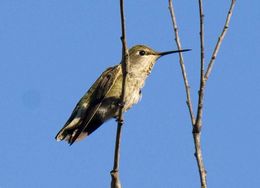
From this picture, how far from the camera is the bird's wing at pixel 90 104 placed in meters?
7.82

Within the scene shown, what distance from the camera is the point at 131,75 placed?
26.4 feet

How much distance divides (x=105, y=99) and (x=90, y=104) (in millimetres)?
267

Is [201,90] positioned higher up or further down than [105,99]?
further down

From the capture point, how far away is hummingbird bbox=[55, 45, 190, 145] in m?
7.79

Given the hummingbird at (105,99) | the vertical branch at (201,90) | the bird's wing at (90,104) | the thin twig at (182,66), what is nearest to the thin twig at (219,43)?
the vertical branch at (201,90)

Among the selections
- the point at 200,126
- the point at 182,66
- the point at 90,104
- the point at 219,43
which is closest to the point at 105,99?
the point at 90,104

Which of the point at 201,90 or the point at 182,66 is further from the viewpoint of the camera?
the point at 182,66

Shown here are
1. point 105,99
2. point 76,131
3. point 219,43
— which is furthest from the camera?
point 105,99

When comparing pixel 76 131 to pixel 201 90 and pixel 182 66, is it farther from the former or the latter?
pixel 201 90

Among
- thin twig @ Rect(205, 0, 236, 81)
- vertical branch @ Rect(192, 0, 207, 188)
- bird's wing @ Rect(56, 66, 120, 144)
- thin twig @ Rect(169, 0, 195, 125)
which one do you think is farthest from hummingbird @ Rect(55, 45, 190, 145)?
vertical branch @ Rect(192, 0, 207, 188)

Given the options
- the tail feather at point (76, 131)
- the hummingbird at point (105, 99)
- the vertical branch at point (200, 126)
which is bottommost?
the vertical branch at point (200, 126)

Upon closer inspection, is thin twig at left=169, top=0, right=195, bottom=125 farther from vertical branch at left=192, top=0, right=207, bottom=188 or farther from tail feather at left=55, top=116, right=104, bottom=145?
tail feather at left=55, top=116, right=104, bottom=145

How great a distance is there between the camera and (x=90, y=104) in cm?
816

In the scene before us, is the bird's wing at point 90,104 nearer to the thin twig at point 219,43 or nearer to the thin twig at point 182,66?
the thin twig at point 182,66
